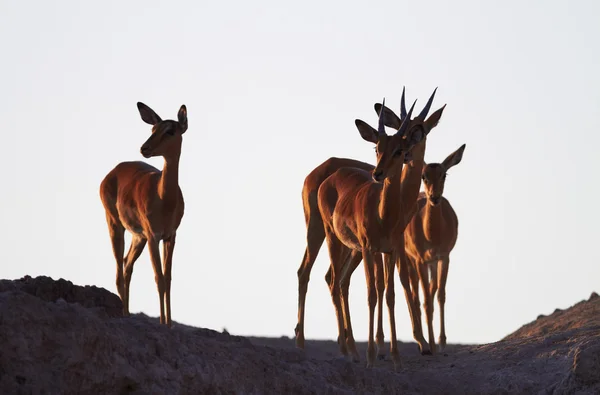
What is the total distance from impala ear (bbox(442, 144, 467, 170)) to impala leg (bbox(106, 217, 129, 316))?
501cm

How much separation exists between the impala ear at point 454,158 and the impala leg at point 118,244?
5.01 m

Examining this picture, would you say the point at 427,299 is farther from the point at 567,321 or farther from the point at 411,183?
the point at 411,183

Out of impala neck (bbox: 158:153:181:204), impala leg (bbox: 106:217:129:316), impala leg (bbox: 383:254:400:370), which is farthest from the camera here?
impala leg (bbox: 106:217:129:316)

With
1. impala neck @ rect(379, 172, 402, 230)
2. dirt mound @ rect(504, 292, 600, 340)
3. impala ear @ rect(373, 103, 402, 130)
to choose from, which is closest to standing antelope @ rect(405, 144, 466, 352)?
dirt mound @ rect(504, 292, 600, 340)

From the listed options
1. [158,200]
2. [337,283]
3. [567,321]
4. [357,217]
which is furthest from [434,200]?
[158,200]

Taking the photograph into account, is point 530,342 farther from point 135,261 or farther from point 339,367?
point 135,261

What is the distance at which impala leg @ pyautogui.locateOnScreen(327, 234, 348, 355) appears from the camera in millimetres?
18094

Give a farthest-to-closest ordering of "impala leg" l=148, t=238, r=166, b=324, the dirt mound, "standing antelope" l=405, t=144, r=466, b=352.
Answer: "standing antelope" l=405, t=144, r=466, b=352
the dirt mound
"impala leg" l=148, t=238, r=166, b=324

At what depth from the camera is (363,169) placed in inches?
757

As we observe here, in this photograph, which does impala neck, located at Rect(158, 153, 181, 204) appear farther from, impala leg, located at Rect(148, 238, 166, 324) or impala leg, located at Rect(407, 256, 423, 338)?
impala leg, located at Rect(407, 256, 423, 338)

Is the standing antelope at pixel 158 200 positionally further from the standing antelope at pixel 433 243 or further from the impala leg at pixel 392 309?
the standing antelope at pixel 433 243

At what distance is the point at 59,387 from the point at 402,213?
285 inches

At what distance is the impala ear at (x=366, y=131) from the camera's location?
17.4 metres

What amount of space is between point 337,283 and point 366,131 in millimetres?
2175
